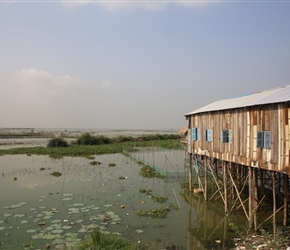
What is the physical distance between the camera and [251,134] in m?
12.1

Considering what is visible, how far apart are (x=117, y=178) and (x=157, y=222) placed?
11.0m

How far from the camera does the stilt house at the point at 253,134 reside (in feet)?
33.8

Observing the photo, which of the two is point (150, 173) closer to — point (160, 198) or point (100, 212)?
point (160, 198)

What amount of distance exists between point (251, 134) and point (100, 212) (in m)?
8.32

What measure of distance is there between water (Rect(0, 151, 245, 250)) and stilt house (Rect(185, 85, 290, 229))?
2.12 meters

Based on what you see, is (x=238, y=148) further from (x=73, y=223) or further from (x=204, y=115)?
(x=73, y=223)

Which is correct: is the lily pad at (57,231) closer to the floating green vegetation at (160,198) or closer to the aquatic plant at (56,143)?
the floating green vegetation at (160,198)

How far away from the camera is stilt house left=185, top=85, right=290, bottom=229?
1031 centimetres

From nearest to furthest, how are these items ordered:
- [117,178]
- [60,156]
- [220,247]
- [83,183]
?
[220,247], [83,183], [117,178], [60,156]

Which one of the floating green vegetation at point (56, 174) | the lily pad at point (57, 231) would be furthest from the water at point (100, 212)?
the floating green vegetation at point (56, 174)

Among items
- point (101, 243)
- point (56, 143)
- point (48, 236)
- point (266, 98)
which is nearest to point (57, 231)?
point (48, 236)

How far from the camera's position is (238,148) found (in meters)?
13.3

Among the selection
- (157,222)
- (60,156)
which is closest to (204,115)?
(157,222)

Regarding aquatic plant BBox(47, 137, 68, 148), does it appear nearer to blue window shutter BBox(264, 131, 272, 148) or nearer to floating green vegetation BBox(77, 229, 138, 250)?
floating green vegetation BBox(77, 229, 138, 250)
